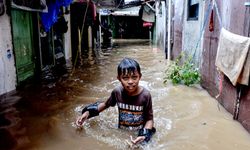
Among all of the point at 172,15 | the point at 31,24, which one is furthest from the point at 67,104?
the point at 172,15

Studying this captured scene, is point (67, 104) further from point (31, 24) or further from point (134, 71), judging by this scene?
point (31, 24)

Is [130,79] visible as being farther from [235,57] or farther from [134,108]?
[235,57]

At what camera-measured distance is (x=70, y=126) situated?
4.30 metres

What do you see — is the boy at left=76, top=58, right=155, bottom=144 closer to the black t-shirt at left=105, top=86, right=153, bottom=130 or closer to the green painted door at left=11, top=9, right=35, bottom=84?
the black t-shirt at left=105, top=86, right=153, bottom=130

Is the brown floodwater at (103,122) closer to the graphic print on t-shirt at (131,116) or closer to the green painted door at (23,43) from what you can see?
the graphic print on t-shirt at (131,116)

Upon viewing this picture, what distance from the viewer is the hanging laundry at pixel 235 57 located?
372cm

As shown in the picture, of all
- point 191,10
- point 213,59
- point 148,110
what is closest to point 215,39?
point 213,59

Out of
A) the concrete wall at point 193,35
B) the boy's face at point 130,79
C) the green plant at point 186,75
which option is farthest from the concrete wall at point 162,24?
the boy's face at point 130,79

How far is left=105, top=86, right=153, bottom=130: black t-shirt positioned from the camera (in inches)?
137

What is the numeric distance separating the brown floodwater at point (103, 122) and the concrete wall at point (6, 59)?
31 centimetres

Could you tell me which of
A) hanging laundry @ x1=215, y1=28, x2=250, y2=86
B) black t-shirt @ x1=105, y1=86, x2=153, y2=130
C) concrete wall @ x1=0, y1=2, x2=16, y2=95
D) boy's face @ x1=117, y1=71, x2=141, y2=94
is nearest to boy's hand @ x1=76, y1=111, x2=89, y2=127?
black t-shirt @ x1=105, y1=86, x2=153, y2=130

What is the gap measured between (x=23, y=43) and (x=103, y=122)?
3.98 meters

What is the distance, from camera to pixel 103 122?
4453mm

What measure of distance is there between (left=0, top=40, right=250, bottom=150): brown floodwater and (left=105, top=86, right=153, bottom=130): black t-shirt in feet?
0.68
